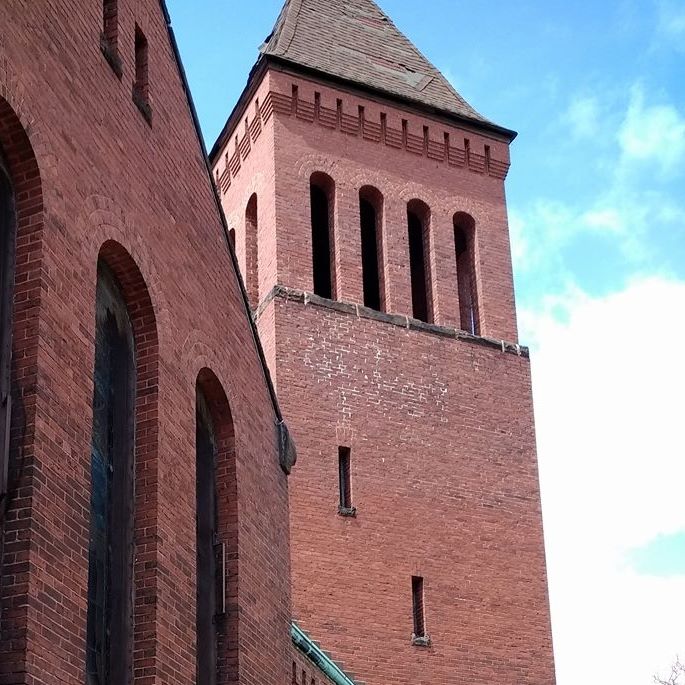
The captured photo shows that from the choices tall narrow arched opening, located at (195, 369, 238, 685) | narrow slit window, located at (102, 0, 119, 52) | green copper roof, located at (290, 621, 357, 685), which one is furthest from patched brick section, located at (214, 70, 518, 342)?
narrow slit window, located at (102, 0, 119, 52)

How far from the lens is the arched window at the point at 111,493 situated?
9.38 m

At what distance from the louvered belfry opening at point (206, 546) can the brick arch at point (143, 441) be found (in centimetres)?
131

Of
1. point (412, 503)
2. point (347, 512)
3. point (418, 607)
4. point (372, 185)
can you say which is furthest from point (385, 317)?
point (418, 607)

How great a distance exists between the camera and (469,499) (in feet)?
A: 73.7

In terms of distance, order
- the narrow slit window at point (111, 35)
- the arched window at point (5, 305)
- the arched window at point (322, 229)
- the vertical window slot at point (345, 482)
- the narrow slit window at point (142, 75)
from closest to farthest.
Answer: the arched window at point (5, 305) < the narrow slit window at point (111, 35) < the narrow slit window at point (142, 75) < the vertical window slot at point (345, 482) < the arched window at point (322, 229)

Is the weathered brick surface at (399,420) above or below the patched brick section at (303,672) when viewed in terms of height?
above

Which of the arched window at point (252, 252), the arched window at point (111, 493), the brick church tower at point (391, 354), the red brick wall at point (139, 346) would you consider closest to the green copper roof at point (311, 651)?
the red brick wall at point (139, 346)

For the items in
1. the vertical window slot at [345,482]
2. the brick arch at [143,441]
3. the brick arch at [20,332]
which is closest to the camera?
the brick arch at [20,332]

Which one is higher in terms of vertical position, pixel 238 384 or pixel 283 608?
pixel 238 384

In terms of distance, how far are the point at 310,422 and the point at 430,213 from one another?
17.8ft

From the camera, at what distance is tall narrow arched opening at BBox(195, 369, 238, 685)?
11.2 metres

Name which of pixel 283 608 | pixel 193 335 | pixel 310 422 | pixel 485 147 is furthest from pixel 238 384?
pixel 485 147

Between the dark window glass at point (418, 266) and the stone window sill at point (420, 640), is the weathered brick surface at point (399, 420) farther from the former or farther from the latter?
the dark window glass at point (418, 266)

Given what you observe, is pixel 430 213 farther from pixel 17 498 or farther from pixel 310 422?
pixel 17 498
